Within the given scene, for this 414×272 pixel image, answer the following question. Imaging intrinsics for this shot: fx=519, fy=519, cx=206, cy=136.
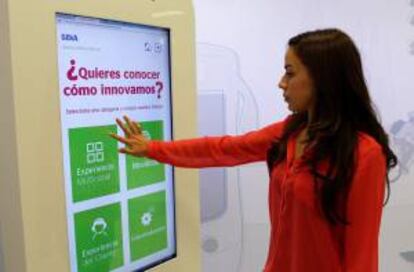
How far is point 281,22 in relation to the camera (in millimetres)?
2156

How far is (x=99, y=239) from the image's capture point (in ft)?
4.88

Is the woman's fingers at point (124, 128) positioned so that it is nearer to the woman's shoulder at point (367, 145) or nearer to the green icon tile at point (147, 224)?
the green icon tile at point (147, 224)

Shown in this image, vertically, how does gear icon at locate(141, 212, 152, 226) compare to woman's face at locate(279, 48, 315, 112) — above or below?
below

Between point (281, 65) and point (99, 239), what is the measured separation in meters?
1.09

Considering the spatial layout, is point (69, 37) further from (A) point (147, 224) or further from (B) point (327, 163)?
(B) point (327, 163)

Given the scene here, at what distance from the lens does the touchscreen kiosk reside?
1.22 metres

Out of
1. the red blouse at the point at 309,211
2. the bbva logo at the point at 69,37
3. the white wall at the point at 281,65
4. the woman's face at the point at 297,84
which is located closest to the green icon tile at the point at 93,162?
the red blouse at the point at 309,211

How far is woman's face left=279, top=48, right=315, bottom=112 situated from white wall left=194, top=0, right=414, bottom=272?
610mm

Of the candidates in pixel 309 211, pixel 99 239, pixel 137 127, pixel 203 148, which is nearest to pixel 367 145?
pixel 309 211

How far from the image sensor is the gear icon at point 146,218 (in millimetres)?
1643

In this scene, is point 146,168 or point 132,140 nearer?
point 132,140

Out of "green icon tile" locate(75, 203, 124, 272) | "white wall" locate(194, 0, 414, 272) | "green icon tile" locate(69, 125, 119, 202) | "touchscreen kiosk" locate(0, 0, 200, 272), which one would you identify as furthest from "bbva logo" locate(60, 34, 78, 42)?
"white wall" locate(194, 0, 414, 272)

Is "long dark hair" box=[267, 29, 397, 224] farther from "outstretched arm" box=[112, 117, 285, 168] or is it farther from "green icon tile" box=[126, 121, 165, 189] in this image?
"green icon tile" box=[126, 121, 165, 189]

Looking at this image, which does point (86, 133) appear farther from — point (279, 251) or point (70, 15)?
point (279, 251)
